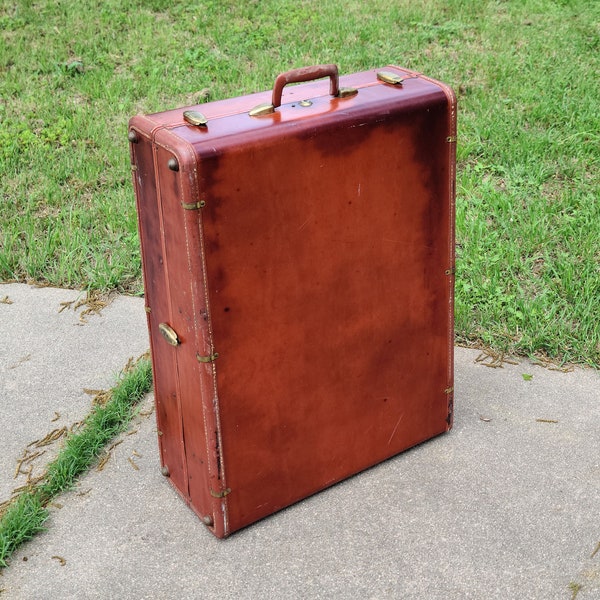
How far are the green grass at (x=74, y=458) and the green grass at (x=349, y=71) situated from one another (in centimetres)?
74

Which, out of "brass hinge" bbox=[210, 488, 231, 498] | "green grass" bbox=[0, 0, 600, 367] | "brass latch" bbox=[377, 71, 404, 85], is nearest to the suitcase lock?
A: "brass hinge" bbox=[210, 488, 231, 498]

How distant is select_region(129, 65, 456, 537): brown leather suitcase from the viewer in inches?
88.2

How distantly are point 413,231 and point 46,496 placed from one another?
1.33 metres

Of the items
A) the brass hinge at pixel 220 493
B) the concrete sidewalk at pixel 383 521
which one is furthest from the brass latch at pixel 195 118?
the concrete sidewalk at pixel 383 521

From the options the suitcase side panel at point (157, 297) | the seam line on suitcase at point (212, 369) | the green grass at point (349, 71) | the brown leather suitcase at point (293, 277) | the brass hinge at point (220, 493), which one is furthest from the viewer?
the green grass at point (349, 71)

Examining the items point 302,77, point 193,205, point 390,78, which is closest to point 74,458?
point 193,205

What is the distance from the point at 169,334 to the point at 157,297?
0.13 m

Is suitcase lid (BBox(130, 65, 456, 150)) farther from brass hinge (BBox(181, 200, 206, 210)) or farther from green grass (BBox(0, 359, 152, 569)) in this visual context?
green grass (BBox(0, 359, 152, 569))

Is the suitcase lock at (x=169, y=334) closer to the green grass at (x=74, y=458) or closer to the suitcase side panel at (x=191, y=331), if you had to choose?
the suitcase side panel at (x=191, y=331)

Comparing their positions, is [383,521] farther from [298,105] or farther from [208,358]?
[298,105]

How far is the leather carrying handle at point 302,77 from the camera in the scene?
229cm

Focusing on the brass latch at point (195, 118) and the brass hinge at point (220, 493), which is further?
the brass hinge at point (220, 493)

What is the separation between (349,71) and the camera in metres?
5.04

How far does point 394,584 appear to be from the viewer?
7.88ft
